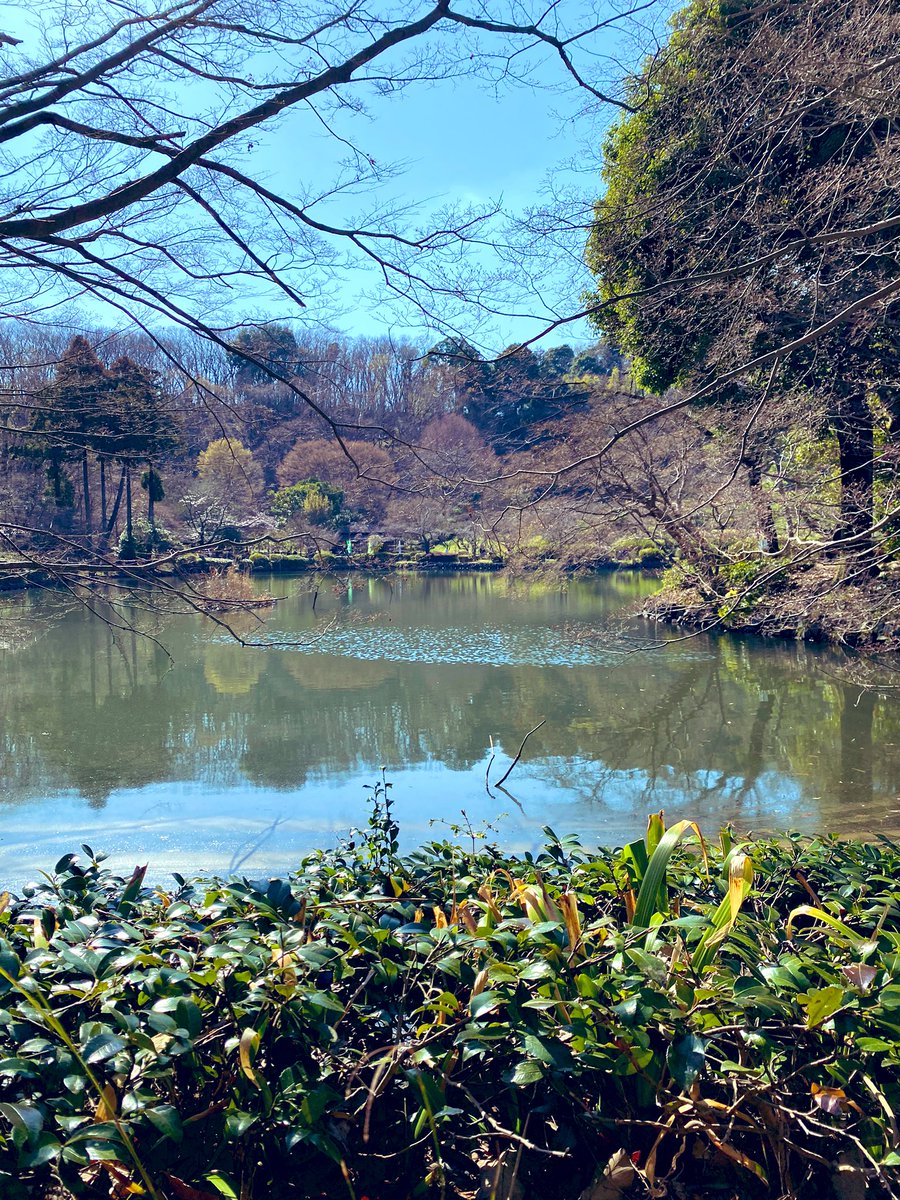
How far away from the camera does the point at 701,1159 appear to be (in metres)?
1.50

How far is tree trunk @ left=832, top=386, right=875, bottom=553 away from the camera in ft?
25.1

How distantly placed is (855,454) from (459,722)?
18.4 feet

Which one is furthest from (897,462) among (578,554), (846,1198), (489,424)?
(489,424)

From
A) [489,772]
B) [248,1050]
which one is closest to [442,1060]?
[248,1050]

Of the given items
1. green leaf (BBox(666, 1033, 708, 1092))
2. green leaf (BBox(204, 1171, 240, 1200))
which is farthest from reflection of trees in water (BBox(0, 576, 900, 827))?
green leaf (BBox(666, 1033, 708, 1092))

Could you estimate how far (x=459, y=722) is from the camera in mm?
8844

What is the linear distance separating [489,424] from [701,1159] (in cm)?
2063

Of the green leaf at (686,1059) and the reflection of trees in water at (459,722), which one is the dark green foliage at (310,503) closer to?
the reflection of trees in water at (459,722)

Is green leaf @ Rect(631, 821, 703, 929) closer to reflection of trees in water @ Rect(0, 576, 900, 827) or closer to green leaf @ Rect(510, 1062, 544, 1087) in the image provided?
green leaf @ Rect(510, 1062, 544, 1087)

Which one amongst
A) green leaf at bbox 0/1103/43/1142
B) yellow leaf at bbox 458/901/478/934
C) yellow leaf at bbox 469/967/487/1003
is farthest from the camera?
yellow leaf at bbox 458/901/478/934

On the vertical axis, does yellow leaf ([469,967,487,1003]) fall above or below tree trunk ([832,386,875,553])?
below

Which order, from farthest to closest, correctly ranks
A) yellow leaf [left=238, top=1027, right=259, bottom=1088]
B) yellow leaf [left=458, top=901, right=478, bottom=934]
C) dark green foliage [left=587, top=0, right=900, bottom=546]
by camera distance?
dark green foliage [left=587, top=0, right=900, bottom=546] → yellow leaf [left=458, top=901, right=478, bottom=934] → yellow leaf [left=238, top=1027, right=259, bottom=1088]

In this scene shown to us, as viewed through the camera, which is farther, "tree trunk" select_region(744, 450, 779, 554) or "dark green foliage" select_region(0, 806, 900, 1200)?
"tree trunk" select_region(744, 450, 779, 554)

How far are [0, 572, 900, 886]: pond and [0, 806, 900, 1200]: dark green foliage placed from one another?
1.78 metres
